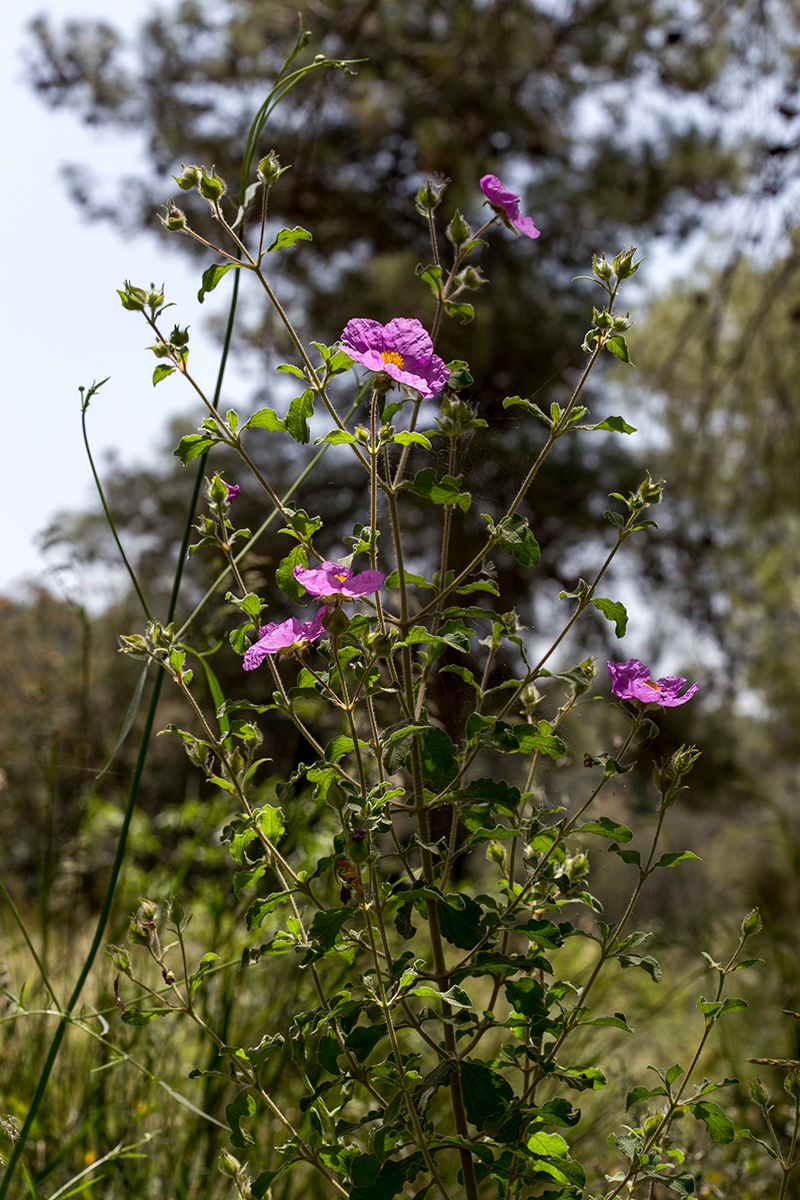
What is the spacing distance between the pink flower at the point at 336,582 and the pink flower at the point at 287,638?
3cm

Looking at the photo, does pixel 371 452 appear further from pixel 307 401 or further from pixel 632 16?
pixel 632 16

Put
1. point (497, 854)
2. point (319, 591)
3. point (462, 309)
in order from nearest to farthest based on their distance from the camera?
point (319, 591)
point (462, 309)
point (497, 854)

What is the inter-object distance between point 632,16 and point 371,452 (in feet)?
15.4

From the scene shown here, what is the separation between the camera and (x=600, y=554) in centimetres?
585

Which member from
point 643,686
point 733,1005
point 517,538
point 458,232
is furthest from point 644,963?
point 458,232

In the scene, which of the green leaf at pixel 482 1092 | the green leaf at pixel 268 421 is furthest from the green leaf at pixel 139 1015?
the green leaf at pixel 268 421

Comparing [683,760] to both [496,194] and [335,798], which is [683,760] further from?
[496,194]

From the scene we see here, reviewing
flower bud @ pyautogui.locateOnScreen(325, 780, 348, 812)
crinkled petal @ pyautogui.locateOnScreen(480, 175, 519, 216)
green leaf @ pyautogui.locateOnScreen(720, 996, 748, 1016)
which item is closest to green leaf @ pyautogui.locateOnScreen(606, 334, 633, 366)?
crinkled petal @ pyautogui.locateOnScreen(480, 175, 519, 216)

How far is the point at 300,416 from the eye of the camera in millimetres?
652

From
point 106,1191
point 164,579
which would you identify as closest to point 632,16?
point 164,579

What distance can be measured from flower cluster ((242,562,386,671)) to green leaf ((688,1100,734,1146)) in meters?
0.46

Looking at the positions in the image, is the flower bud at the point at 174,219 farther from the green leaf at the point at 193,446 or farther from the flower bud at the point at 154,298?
the green leaf at the point at 193,446

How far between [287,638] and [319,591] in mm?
65

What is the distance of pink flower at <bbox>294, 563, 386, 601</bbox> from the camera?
586 mm
